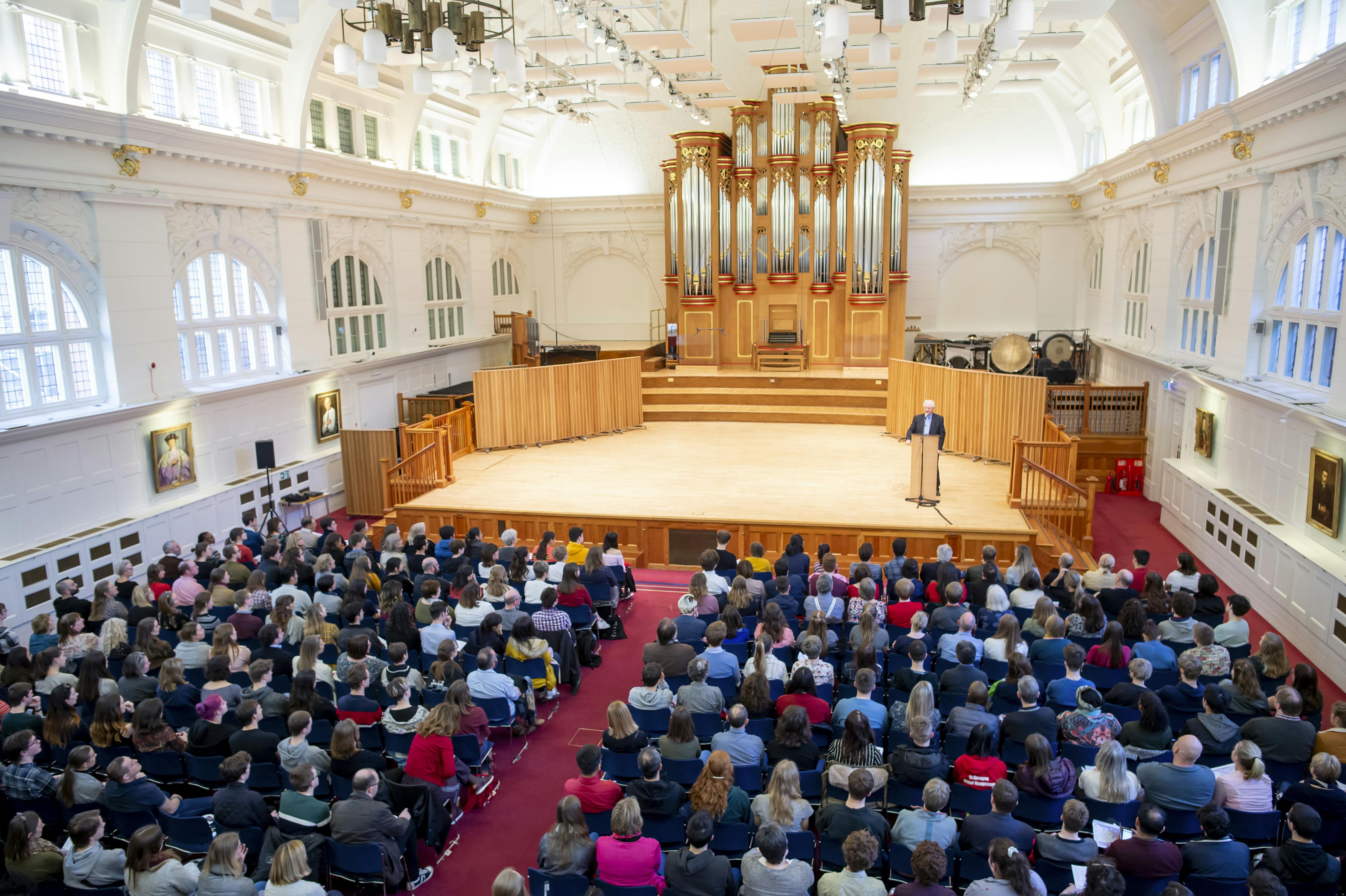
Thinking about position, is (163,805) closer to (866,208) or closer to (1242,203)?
(1242,203)

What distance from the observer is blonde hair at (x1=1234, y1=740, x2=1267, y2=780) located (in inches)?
200

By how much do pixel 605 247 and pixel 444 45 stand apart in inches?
623

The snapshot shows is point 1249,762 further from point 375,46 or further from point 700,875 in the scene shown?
point 375,46

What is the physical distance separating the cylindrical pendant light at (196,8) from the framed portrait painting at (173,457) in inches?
265

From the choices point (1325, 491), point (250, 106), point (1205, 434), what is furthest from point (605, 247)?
point (1325, 491)

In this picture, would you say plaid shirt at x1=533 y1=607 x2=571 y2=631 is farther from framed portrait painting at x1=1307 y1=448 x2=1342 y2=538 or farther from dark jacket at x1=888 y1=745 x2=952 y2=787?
framed portrait painting at x1=1307 y1=448 x2=1342 y2=538

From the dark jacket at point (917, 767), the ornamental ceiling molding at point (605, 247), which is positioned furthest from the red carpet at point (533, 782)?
the ornamental ceiling molding at point (605, 247)

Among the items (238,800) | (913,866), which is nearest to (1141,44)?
(913,866)

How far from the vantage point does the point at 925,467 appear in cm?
1261

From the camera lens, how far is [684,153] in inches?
825

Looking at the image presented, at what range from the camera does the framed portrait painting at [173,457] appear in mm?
12227

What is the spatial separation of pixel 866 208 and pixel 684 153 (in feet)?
14.8

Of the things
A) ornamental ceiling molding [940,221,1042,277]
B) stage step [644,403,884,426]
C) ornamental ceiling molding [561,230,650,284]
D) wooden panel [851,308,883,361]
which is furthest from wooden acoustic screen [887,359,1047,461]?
ornamental ceiling molding [561,230,650,284]

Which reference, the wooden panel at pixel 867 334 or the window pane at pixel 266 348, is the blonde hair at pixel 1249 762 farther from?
the wooden panel at pixel 867 334
